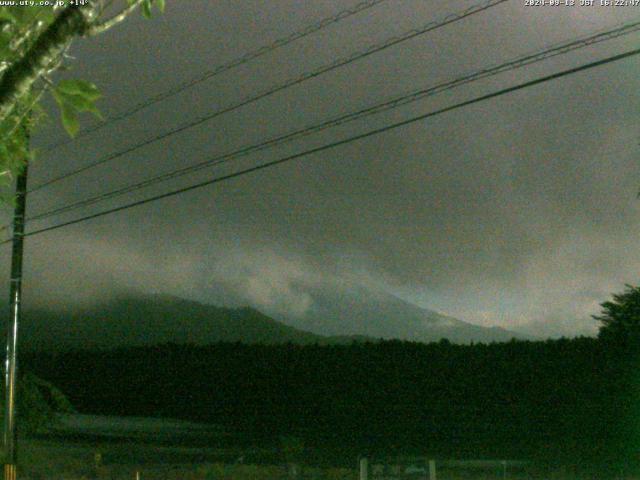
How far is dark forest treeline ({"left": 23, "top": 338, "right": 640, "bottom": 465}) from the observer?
3023 centimetres

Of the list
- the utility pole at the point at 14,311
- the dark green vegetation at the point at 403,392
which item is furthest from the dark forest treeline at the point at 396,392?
the utility pole at the point at 14,311

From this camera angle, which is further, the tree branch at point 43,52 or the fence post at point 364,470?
the fence post at point 364,470

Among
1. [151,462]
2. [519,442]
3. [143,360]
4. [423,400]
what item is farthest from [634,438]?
[143,360]

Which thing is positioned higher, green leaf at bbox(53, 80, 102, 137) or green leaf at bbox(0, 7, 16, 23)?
green leaf at bbox(0, 7, 16, 23)

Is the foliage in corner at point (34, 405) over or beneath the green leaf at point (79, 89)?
beneath

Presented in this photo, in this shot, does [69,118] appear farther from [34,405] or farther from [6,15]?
[34,405]

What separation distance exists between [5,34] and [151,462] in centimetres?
2324

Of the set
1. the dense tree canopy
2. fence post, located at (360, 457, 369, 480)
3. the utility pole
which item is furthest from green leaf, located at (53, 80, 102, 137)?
the dense tree canopy

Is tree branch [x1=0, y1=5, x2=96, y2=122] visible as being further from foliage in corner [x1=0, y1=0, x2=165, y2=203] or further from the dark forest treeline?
the dark forest treeline

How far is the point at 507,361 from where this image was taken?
32500 millimetres

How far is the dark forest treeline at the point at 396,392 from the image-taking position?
1190 inches

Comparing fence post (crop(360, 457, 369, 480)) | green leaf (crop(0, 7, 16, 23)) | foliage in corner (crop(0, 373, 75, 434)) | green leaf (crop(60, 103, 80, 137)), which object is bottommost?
fence post (crop(360, 457, 369, 480))

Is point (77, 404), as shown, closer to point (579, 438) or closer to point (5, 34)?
point (579, 438)

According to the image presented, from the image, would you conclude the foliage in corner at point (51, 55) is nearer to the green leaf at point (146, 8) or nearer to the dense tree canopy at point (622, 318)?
the green leaf at point (146, 8)
